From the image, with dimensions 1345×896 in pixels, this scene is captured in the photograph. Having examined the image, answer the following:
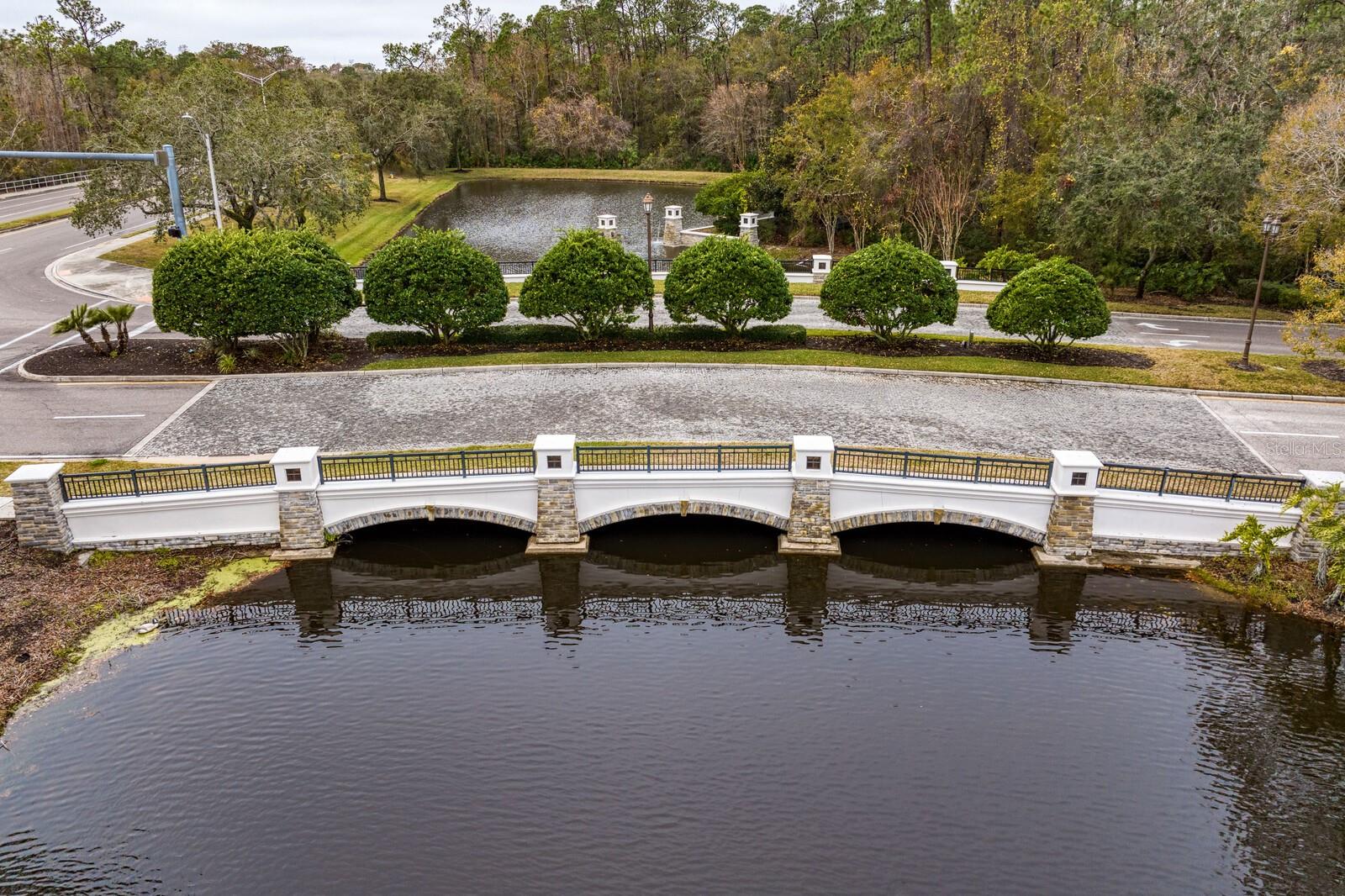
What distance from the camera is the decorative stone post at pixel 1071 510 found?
64.3 feet

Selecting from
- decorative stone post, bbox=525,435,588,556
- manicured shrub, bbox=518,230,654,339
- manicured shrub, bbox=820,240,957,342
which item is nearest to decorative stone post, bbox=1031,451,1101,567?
decorative stone post, bbox=525,435,588,556

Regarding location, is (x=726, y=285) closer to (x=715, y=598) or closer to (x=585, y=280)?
(x=585, y=280)

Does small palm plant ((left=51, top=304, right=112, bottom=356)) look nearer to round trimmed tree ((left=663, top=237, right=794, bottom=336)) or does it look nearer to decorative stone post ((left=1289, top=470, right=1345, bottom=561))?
round trimmed tree ((left=663, top=237, right=794, bottom=336))

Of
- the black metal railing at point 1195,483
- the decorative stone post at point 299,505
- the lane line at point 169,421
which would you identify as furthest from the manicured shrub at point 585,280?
the black metal railing at point 1195,483

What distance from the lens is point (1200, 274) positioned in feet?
130

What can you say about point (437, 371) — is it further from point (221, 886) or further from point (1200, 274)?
point (1200, 274)

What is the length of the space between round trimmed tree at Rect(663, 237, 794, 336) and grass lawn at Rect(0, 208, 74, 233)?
143 feet

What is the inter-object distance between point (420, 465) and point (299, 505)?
2.75 m

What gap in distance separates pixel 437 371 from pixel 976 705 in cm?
2033

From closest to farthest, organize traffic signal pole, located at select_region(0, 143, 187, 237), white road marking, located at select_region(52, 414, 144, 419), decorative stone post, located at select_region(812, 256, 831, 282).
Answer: traffic signal pole, located at select_region(0, 143, 187, 237)
white road marking, located at select_region(52, 414, 144, 419)
decorative stone post, located at select_region(812, 256, 831, 282)

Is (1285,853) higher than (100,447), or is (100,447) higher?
(100,447)

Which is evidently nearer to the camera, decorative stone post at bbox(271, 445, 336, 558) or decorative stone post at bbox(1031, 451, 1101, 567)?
decorative stone post at bbox(1031, 451, 1101, 567)

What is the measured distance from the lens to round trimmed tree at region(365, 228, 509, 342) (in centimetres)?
2997

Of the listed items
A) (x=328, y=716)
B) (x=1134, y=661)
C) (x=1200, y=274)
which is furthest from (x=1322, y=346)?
(x=328, y=716)
